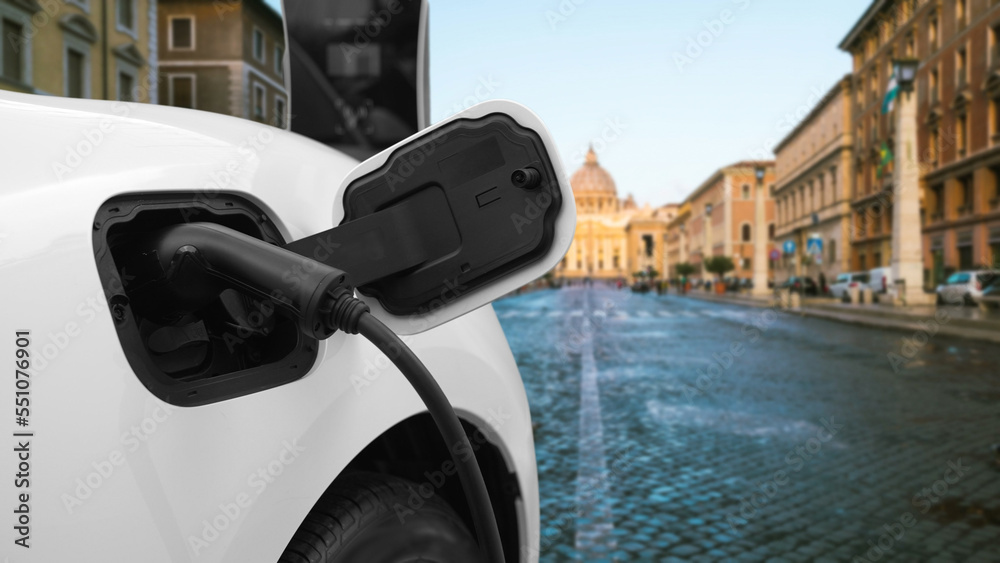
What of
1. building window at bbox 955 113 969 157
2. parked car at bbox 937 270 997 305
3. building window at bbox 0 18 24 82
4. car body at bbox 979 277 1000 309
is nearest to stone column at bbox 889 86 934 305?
car body at bbox 979 277 1000 309

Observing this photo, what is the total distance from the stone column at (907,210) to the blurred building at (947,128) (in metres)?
7.79

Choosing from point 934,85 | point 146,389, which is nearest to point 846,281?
point 934,85

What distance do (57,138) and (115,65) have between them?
2251cm

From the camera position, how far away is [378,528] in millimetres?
1191

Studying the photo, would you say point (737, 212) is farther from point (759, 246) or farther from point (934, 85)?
point (934, 85)

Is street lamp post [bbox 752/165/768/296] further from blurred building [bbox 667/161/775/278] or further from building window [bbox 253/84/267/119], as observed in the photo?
blurred building [bbox 667/161/775/278]

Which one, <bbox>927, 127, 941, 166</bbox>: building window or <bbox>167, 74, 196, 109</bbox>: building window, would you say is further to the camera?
<bbox>927, 127, 941, 166</bbox>: building window

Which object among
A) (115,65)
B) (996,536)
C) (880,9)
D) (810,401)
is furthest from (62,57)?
(880,9)

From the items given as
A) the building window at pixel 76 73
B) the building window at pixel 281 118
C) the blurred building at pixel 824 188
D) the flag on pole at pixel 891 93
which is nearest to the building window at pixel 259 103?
the building window at pixel 76 73

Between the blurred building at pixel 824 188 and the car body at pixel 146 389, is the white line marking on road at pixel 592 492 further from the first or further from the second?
the blurred building at pixel 824 188

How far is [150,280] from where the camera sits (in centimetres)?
107

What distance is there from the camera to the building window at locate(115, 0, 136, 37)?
21.5m

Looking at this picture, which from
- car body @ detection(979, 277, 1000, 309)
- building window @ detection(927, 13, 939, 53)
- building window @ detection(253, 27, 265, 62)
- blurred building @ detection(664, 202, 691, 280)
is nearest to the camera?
car body @ detection(979, 277, 1000, 309)

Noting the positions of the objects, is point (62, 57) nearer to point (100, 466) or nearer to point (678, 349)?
point (678, 349)
